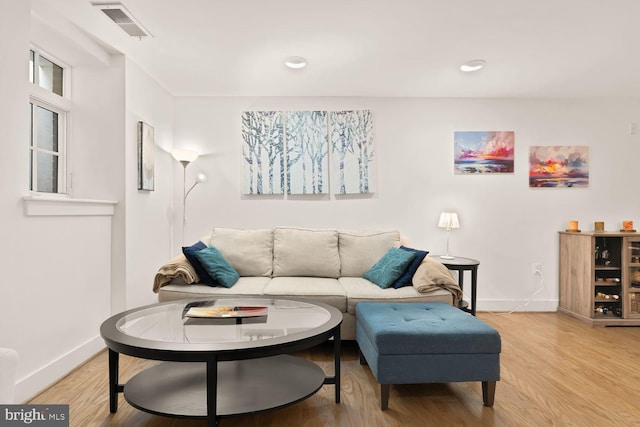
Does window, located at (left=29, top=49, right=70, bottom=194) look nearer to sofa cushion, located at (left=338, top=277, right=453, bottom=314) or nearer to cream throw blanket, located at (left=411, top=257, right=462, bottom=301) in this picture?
sofa cushion, located at (left=338, top=277, right=453, bottom=314)

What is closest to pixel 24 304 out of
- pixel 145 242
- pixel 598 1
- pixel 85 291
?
pixel 85 291

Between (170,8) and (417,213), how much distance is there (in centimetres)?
308

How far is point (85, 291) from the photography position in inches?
116

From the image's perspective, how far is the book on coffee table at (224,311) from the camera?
2277 mm

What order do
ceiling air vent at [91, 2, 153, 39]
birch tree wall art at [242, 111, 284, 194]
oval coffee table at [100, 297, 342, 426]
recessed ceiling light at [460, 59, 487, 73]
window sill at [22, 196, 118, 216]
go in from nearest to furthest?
1. oval coffee table at [100, 297, 342, 426]
2. window sill at [22, 196, 118, 216]
3. ceiling air vent at [91, 2, 153, 39]
4. recessed ceiling light at [460, 59, 487, 73]
5. birch tree wall art at [242, 111, 284, 194]

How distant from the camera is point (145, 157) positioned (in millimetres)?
3633

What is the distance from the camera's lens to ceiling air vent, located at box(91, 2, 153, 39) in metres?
2.47

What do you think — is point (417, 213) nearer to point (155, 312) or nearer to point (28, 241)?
point (155, 312)

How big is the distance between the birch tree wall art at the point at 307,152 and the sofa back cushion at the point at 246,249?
76cm

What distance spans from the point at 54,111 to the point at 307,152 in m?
2.32

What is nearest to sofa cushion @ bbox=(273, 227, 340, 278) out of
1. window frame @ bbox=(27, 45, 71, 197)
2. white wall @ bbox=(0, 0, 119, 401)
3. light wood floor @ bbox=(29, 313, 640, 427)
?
light wood floor @ bbox=(29, 313, 640, 427)

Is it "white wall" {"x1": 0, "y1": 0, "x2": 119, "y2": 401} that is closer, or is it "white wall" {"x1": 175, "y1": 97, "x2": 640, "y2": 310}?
"white wall" {"x1": 0, "y1": 0, "x2": 119, "y2": 401}

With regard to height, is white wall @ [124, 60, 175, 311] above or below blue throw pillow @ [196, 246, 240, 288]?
above

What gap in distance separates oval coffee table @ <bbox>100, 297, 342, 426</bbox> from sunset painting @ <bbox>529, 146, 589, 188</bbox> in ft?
10.8
